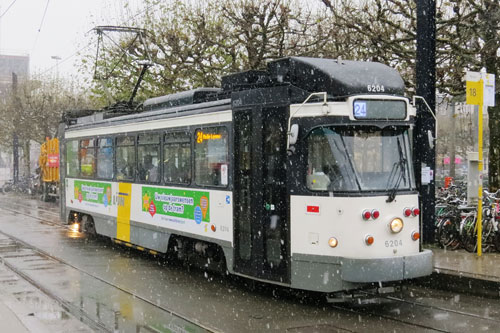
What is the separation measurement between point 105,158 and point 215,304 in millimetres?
6542

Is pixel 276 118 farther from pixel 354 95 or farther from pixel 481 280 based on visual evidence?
pixel 481 280

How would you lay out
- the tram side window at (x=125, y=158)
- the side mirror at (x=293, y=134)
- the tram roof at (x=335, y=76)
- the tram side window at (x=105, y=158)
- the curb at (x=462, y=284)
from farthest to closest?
1. the tram side window at (x=105, y=158)
2. the tram side window at (x=125, y=158)
3. the curb at (x=462, y=284)
4. the tram roof at (x=335, y=76)
5. the side mirror at (x=293, y=134)

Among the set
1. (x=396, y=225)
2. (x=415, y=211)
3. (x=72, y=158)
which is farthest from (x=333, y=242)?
(x=72, y=158)

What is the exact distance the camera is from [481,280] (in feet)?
30.7

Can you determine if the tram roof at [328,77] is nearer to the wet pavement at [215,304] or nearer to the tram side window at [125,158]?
the wet pavement at [215,304]

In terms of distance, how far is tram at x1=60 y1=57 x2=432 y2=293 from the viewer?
26.8ft

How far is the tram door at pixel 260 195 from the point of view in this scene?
8703 mm

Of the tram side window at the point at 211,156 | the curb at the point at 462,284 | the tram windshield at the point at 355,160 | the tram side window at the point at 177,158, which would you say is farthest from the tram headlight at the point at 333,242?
the tram side window at the point at 177,158

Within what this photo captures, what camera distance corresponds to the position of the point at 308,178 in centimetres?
842

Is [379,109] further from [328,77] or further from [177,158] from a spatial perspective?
[177,158]

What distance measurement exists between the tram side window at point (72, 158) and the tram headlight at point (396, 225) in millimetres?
10242

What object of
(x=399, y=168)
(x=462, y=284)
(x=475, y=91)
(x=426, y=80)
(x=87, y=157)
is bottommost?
(x=462, y=284)

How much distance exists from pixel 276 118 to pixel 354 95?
114 centimetres

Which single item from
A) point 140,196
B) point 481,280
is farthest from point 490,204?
point 140,196
